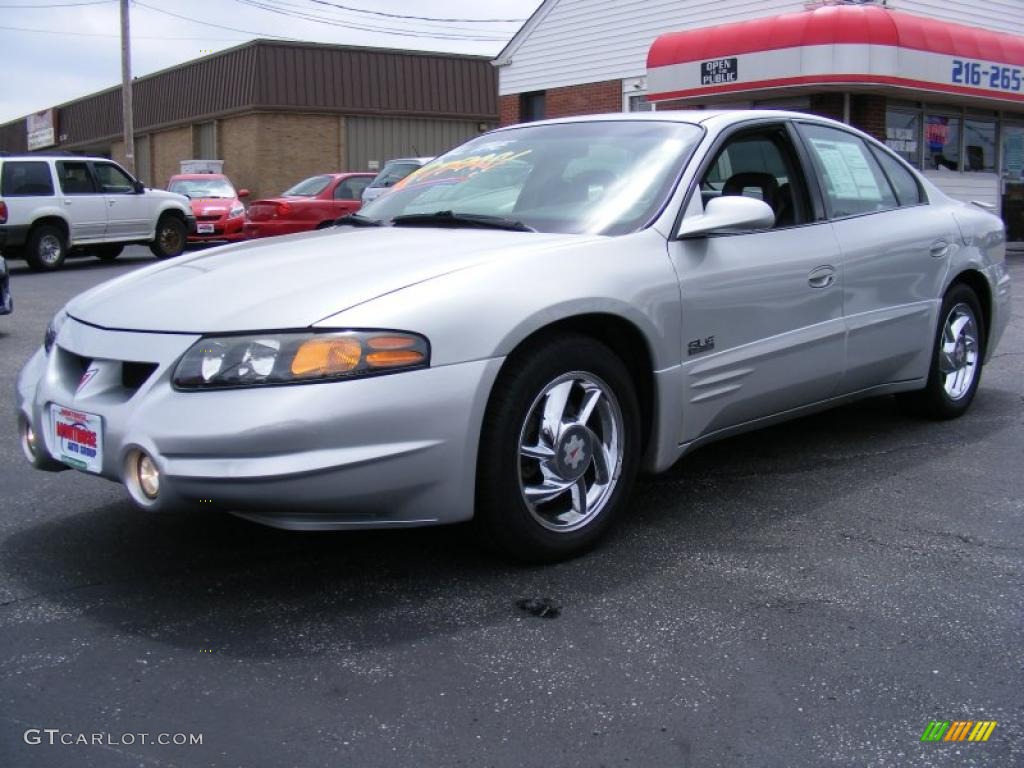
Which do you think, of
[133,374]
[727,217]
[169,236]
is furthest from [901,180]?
[169,236]

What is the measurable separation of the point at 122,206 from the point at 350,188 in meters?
3.86

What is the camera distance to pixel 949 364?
5.27 meters

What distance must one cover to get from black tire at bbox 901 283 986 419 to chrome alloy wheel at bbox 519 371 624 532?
232 cm

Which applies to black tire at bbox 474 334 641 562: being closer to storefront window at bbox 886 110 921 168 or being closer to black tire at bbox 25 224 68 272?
black tire at bbox 25 224 68 272

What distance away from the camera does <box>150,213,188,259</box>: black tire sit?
18.0 m

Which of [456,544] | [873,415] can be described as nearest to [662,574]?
[456,544]

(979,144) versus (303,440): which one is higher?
(979,144)

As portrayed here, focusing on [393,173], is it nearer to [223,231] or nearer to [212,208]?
[223,231]

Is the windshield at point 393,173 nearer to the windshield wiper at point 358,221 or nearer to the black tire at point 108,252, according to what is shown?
the black tire at point 108,252

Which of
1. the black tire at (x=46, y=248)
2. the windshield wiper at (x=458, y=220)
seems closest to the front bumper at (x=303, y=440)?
the windshield wiper at (x=458, y=220)

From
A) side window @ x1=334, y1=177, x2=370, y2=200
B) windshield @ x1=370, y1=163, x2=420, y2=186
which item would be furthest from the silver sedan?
side window @ x1=334, y1=177, x2=370, y2=200

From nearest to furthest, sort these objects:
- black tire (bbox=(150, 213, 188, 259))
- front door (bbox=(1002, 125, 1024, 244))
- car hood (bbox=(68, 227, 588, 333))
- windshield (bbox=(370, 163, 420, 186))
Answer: car hood (bbox=(68, 227, 588, 333)) < windshield (bbox=(370, 163, 420, 186)) < black tire (bbox=(150, 213, 188, 259)) < front door (bbox=(1002, 125, 1024, 244))

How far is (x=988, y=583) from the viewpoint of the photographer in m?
3.35

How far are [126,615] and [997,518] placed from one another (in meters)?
3.02
